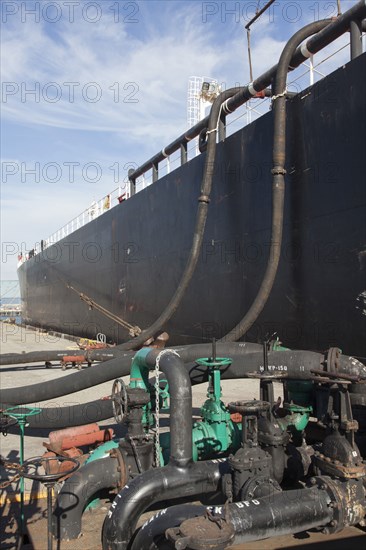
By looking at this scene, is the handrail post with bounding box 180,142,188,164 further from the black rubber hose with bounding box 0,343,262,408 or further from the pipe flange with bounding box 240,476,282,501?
the pipe flange with bounding box 240,476,282,501

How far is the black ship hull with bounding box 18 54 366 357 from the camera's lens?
19.9 feet

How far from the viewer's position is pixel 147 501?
3172mm

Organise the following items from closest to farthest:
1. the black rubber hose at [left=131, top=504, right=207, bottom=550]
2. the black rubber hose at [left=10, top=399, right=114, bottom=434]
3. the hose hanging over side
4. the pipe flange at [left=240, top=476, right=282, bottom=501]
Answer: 1. the black rubber hose at [left=131, top=504, right=207, bottom=550]
2. the pipe flange at [left=240, top=476, right=282, bottom=501]
3. the black rubber hose at [left=10, top=399, right=114, bottom=434]
4. the hose hanging over side

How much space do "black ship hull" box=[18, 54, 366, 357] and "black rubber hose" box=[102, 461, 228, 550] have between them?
3.09 m

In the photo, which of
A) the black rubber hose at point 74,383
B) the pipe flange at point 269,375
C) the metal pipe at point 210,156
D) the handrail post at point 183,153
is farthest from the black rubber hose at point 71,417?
the handrail post at point 183,153

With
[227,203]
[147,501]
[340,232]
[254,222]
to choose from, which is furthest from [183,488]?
[227,203]

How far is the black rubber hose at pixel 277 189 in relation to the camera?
6.30 meters

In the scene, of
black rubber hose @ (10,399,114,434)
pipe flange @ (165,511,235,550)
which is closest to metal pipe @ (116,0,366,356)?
black rubber hose @ (10,399,114,434)

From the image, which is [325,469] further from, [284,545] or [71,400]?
[71,400]

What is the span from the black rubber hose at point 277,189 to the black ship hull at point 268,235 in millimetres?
618

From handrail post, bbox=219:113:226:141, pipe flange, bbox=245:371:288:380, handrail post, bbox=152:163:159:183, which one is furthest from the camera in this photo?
handrail post, bbox=152:163:159:183

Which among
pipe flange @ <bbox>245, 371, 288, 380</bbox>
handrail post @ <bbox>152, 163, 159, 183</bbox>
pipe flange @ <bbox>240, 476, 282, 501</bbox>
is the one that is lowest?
pipe flange @ <bbox>240, 476, 282, 501</bbox>

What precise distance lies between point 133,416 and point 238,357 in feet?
4.10

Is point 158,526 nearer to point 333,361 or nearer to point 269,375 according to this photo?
point 269,375
